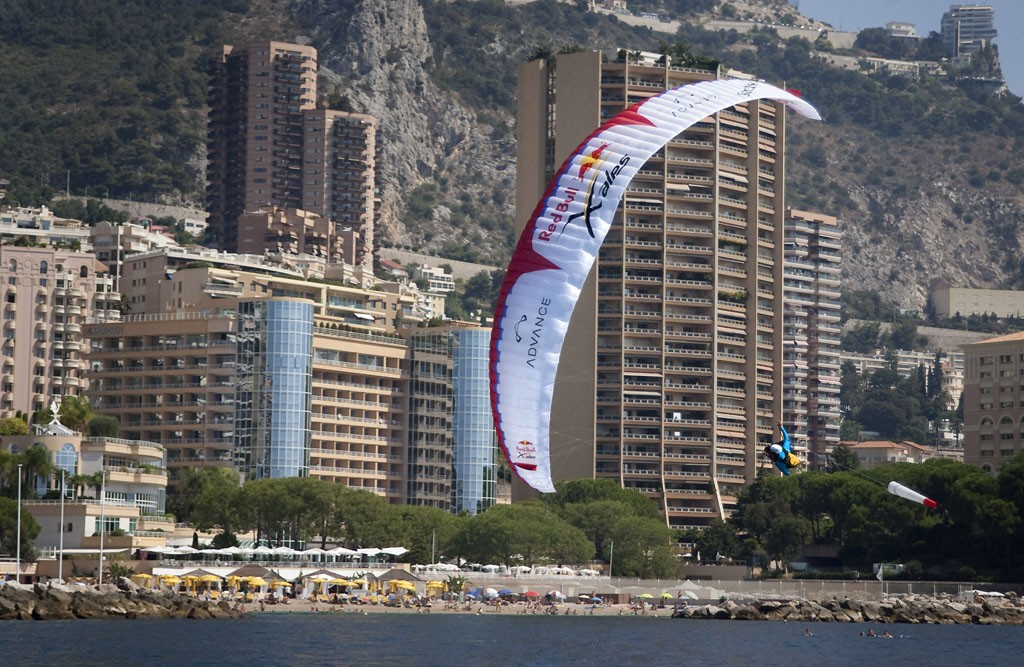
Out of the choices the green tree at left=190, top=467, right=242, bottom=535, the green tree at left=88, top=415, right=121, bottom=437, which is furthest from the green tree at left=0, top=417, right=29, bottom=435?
the green tree at left=190, top=467, right=242, bottom=535

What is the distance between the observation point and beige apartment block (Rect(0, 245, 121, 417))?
170m

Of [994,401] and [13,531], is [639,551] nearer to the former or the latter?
[13,531]

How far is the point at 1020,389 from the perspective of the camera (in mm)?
187000

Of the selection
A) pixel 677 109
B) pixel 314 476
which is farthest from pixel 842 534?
pixel 677 109

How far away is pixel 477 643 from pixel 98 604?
25068 millimetres

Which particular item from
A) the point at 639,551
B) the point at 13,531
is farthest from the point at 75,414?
the point at 639,551

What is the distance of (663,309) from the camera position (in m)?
180

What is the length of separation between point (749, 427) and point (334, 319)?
131 ft

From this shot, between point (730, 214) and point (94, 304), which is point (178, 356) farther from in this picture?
point (730, 214)

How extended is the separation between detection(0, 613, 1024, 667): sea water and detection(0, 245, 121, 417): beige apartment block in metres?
54.2

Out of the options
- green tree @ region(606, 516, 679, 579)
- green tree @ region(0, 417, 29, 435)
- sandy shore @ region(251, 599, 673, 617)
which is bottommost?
sandy shore @ region(251, 599, 673, 617)

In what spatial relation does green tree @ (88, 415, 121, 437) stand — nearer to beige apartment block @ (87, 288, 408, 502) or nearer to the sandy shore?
beige apartment block @ (87, 288, 408, 502)

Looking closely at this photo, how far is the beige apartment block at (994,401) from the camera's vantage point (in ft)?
612

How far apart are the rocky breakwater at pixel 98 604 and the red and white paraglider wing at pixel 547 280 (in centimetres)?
5913
